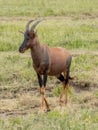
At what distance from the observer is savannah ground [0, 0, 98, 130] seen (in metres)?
8.12

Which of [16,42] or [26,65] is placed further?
[16,42]

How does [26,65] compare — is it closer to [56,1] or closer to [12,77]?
[12,77]

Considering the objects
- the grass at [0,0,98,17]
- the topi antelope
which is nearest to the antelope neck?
the topi antelope

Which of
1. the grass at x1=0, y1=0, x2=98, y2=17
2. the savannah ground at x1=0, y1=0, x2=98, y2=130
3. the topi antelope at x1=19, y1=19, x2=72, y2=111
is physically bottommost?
the grass at x1=0, y1=0, x2=98, y2=17

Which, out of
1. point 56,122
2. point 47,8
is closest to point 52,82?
point 56,122

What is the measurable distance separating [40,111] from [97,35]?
852 centimetres

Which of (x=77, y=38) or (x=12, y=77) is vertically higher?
(x=12, y=77)

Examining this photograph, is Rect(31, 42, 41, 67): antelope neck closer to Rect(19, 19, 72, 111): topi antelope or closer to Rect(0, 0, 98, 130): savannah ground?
Rect(19, 19, 72, 111): topi antelope

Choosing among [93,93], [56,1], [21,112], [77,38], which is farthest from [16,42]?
[56,1]

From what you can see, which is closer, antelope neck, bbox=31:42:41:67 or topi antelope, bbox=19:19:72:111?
topi antelope, bbox=19:19:72:111

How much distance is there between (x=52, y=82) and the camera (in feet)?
39.4

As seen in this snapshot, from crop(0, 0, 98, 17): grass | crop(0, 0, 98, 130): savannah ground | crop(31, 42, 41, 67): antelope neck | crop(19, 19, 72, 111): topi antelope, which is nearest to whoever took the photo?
crop(0, 0, 98, 130): savannah ground

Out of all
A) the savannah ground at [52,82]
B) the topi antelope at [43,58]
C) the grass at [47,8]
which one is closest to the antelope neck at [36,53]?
the topi antelope at [43,58]

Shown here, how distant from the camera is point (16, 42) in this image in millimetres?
15805
